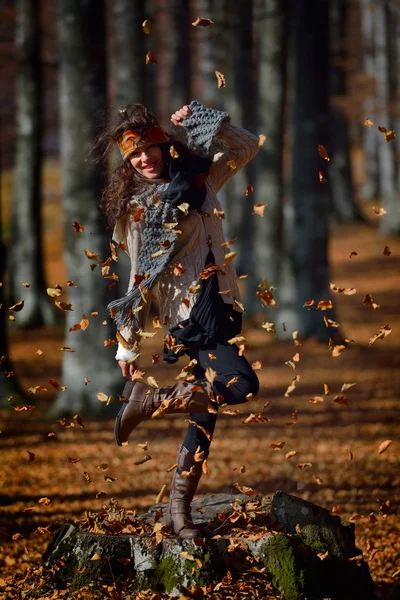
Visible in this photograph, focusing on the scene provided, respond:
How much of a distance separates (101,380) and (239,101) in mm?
9737

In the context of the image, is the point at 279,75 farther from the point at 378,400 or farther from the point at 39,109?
the point at 378,400

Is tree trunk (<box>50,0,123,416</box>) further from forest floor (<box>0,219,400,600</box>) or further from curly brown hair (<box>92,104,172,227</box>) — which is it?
curly brown hair (<box>92,104,172,227</box>)

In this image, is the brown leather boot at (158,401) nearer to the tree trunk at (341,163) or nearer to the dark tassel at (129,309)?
the dark tassel at (129,309)

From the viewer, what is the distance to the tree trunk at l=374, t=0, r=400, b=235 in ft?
69.8

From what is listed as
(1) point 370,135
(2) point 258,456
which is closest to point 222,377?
(2) point 258,456

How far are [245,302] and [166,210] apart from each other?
10.5 m

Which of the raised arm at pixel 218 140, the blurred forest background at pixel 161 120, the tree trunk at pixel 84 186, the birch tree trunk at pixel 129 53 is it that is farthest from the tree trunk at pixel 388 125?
the raised arm at pixel 218 140

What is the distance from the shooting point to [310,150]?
1177 cm

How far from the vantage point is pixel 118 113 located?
415cm

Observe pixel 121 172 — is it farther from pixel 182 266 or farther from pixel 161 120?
pixel 161 120

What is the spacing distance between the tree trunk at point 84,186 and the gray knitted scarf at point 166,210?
3934 mm

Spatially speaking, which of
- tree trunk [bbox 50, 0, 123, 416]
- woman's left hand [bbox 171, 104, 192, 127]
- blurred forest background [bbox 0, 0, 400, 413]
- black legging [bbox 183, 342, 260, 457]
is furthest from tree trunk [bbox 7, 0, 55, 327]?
woman's left hand [bbox 171, 104, 192, 127]

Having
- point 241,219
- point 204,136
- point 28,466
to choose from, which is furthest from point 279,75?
point 204,136

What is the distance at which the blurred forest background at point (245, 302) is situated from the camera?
6381 mm
